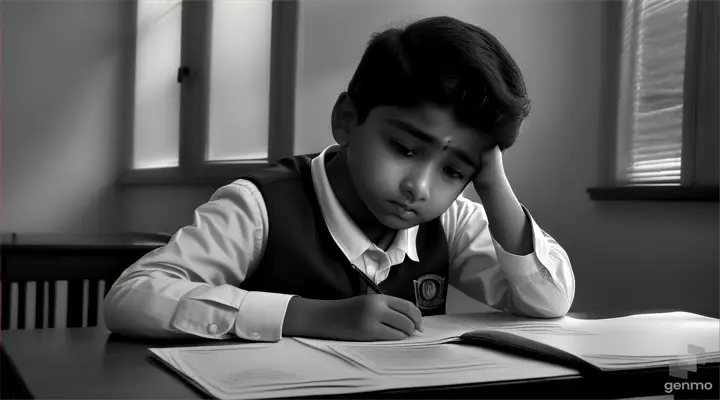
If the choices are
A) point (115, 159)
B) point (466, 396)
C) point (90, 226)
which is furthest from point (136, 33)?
point (466, 396)

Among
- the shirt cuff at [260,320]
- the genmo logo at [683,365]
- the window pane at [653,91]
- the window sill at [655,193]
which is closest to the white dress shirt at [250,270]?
the shirt cuff at [260,320]

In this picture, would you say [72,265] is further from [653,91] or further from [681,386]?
Answer: [653,91]

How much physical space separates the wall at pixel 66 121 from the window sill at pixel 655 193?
3.07ft

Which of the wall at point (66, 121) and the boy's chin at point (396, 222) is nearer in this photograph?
the boy's chin at point (396, 222)

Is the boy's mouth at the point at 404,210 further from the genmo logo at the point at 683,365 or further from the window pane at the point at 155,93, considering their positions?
the window pane at the point at 155,93

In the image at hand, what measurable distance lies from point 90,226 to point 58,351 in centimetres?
91

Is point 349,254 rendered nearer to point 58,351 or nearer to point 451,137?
point 451,137

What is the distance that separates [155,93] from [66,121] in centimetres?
18

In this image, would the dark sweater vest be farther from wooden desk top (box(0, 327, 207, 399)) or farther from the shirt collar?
wooden desk top (box(0, 327, 207, 399))

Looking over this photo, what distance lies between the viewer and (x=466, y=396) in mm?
439

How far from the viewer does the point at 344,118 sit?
0.79m

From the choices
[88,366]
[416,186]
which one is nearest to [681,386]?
[416,186]

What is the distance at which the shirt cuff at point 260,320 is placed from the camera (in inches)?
23.6

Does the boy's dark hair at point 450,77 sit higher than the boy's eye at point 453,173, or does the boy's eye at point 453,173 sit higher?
the boy's dark hair at point 450,77
